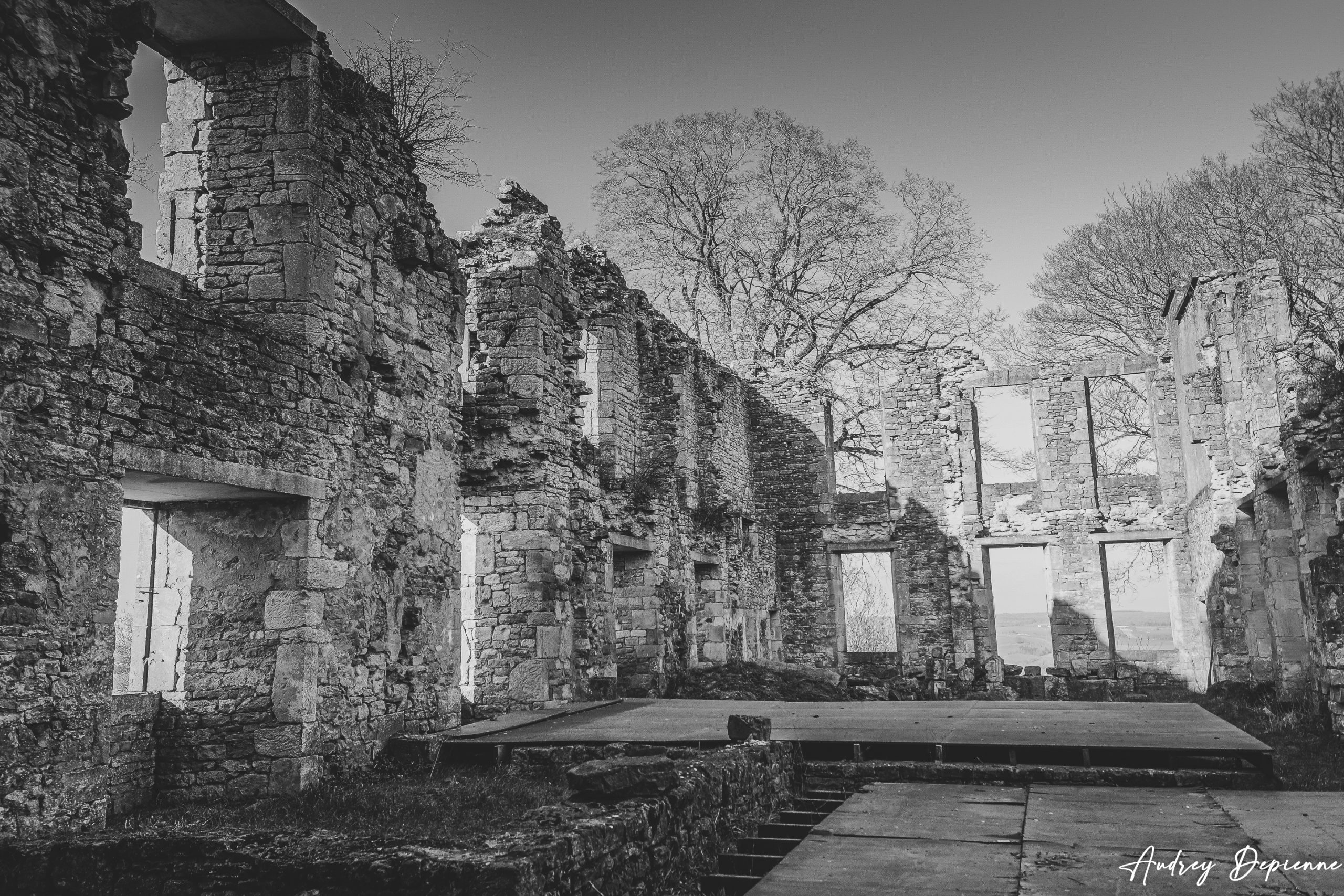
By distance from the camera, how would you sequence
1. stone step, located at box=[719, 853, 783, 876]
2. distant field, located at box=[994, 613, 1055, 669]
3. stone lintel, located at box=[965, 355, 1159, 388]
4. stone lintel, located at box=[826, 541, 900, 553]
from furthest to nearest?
distant field, located at box=[994, 613, 1055, 669], stone lintel, located at box=[826, 541, 900, 553], stone lintel, located at box=[965, 355, 1159, 388], stone step, located at box=[719, 853, 783, 876]

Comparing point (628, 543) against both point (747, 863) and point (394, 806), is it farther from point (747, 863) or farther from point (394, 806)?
point (747, 863)

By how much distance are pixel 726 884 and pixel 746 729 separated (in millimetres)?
2088

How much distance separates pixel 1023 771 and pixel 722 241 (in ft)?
60.8

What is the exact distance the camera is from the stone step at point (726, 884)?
200 inches

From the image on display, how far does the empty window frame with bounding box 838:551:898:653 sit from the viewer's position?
25406 mm

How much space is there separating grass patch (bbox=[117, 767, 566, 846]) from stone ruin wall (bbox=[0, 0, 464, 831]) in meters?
0.26

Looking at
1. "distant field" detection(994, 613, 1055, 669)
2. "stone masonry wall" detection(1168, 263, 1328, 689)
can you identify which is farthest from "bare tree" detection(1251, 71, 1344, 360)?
"distant field" detection(994, 613, 1055, 669)

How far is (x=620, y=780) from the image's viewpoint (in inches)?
199

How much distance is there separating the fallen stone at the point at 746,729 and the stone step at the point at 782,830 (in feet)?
3.18

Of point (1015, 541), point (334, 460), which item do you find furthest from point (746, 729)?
point (1015, 541)

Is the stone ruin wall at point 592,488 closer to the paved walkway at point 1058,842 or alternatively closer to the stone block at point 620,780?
the paved walkway at point 1058,842

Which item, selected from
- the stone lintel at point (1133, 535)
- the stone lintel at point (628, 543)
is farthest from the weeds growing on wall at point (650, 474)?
the stone lintel at point (1133, 535)

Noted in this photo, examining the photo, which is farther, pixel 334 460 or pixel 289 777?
pixel 334 460

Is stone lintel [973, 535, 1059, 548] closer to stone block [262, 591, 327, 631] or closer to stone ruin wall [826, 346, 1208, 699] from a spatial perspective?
stone ruin wall [826, 346, 1208, 699]
